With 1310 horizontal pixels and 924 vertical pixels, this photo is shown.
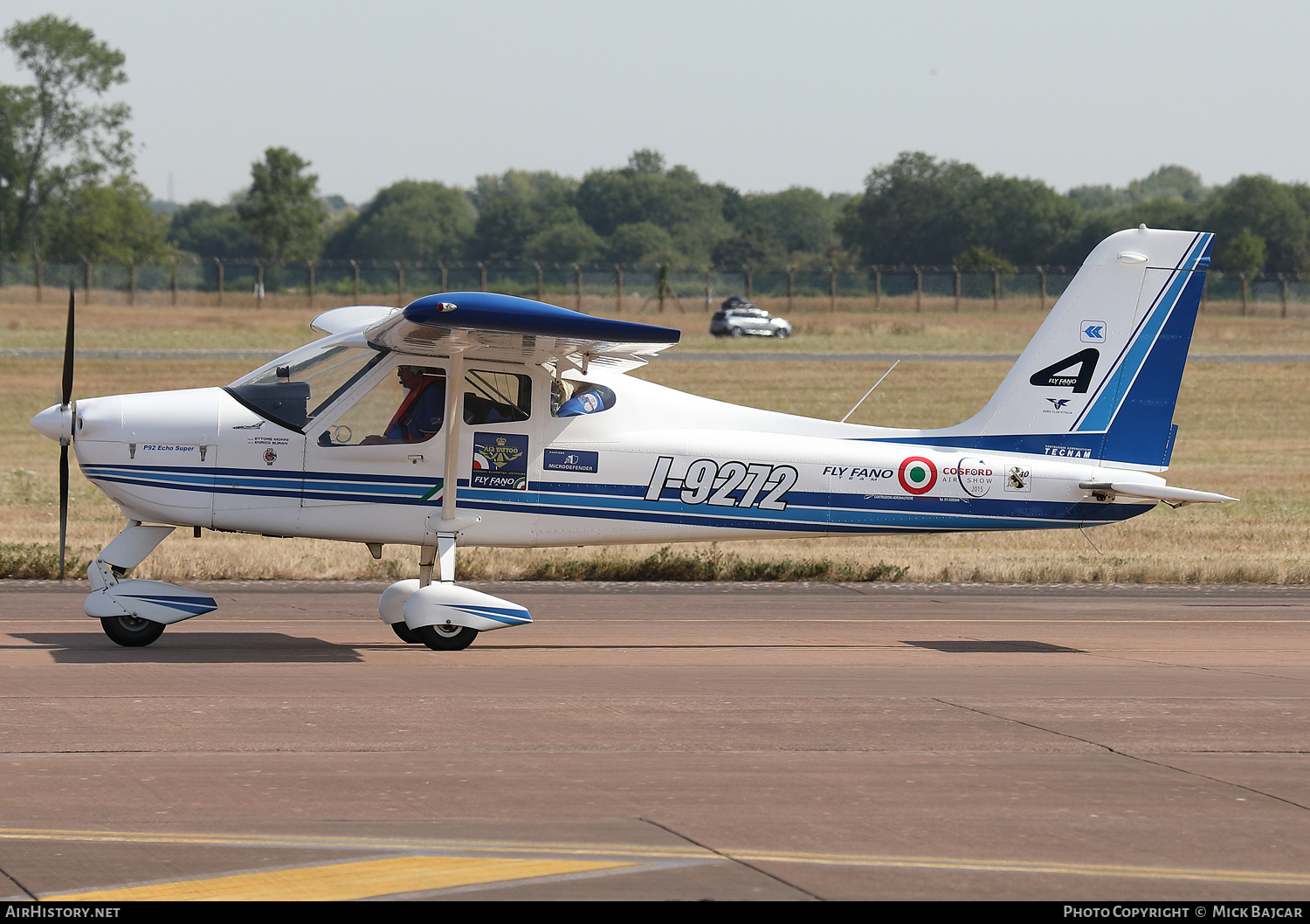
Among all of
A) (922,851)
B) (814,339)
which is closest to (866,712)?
(922,851)

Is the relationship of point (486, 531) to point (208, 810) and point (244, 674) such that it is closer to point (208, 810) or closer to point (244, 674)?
point (244, 674)

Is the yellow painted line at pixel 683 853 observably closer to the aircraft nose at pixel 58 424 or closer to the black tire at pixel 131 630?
the black tire at pixel 131 630

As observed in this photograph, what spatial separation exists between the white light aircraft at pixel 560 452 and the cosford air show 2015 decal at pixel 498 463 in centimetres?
1

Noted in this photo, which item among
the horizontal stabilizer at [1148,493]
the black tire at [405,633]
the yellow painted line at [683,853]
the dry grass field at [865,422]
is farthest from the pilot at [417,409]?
the yellow painted line at [683,853]

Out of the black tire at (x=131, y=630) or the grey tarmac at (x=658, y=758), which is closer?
the grey tarmac at (x=658, y=758)

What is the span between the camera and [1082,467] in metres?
12.0

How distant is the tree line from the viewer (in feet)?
289

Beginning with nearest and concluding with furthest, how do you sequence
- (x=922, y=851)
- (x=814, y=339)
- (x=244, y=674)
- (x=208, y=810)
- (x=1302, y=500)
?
1. (x=922, y=851)
2. (x=208, y=810)
3. (x=244, y=674)
4. (x=1302, y=500)
5. (x=814, y=339)

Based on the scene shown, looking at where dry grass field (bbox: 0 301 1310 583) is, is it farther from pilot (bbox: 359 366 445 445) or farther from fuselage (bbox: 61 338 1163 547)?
pilot (bbox: 359 366 445 445)

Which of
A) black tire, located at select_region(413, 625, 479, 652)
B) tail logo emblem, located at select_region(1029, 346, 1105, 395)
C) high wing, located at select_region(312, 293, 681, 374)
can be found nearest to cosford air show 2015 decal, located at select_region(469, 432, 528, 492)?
high wing, located at select_region(312, 293, 681, 374)

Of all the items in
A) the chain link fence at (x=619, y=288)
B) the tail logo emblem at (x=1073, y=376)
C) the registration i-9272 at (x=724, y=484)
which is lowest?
the registration i-9272 at (x=724, y=484)

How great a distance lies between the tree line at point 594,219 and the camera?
8812cm

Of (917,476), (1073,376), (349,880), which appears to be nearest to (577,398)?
(917,476)

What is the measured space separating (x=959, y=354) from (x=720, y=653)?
3282 centimetres
